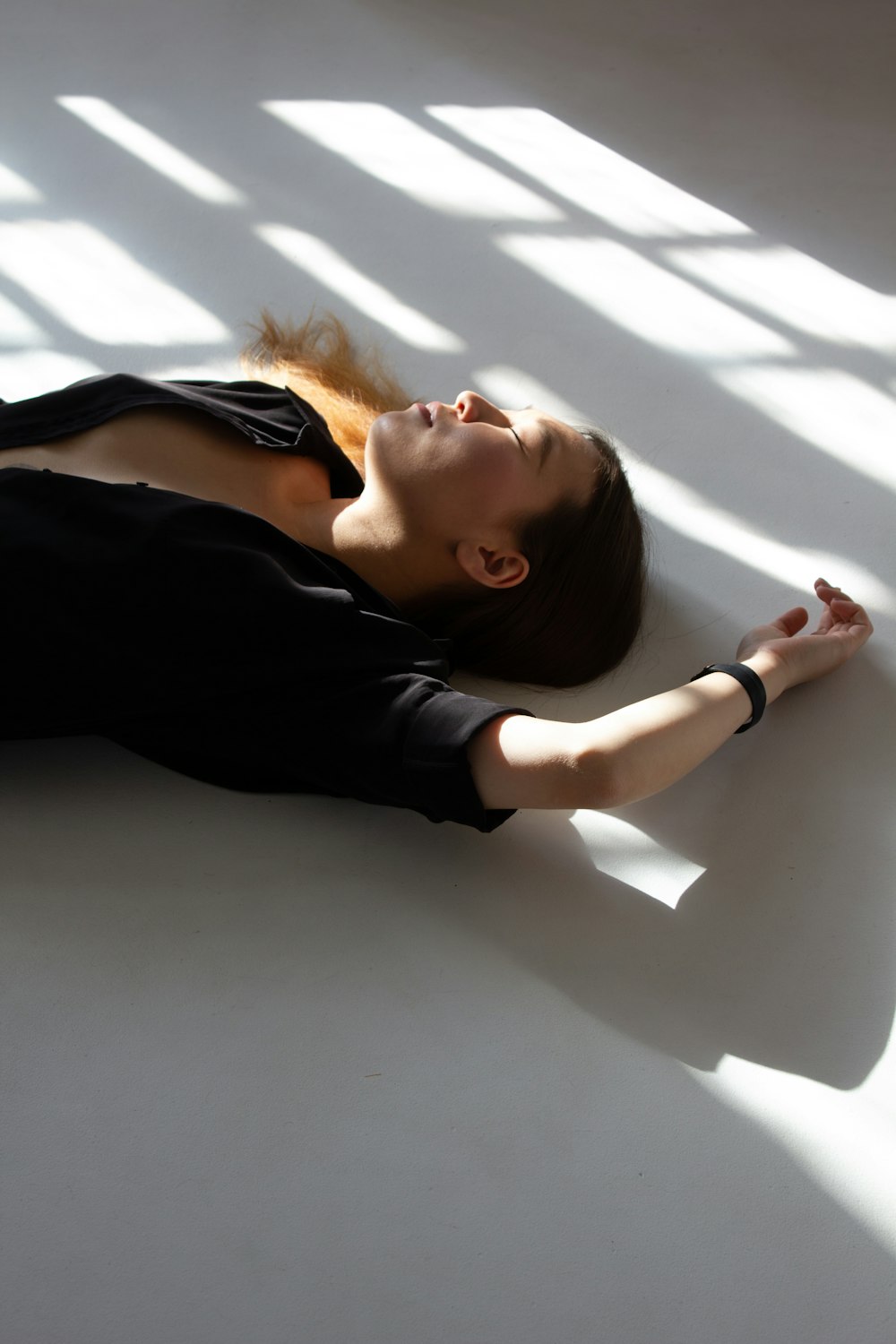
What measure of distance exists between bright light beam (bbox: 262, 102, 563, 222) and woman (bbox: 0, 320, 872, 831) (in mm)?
715

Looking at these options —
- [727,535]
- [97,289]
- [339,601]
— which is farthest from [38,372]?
[727,535]

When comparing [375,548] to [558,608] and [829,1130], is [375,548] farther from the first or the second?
[829,1130]

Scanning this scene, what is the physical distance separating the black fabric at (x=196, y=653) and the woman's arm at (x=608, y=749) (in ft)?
0.14

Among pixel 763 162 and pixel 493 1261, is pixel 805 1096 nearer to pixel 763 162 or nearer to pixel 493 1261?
pixel 493 1261

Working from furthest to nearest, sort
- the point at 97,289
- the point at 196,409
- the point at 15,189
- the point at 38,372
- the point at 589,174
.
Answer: the point at 589,174, the point at 15,189, the point at 97,289, the point at 38,372, the point at 196,409

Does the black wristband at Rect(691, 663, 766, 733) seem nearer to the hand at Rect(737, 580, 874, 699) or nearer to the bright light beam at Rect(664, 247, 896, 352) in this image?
the hand at Rect(737, 580, 874, 699)

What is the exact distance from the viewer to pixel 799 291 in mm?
1824

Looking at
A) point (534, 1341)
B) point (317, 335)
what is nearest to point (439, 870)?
point (534, 1341)

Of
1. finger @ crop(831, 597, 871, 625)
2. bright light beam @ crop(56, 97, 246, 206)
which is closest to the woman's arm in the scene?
finger @ crop(831, 597, 871, 625)

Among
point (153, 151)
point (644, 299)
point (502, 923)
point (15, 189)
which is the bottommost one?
point (502, 923)

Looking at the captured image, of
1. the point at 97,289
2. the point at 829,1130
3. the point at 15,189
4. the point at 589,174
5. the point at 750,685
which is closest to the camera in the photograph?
the point at 829,1130

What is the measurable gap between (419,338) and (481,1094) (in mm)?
1140

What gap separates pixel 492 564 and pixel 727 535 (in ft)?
1.24

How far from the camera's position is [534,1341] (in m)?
0.82
